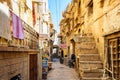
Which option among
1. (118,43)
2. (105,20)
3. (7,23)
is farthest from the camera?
(105,20)

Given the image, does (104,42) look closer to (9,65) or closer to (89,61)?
(89,61)

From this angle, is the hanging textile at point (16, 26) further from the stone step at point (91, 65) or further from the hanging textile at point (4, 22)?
the stone step at point (91, 65)

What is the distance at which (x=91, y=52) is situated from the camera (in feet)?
46.4

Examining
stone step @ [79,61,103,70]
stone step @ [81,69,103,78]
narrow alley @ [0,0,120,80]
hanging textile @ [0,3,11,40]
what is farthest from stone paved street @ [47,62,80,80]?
hanging textile @ [0,3,11,40]

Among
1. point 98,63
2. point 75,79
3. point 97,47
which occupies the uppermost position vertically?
point 97,47

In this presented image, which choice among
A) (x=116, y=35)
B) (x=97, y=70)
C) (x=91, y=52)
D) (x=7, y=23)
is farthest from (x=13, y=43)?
(x=91, y=52)

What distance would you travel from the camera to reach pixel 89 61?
1309 cm

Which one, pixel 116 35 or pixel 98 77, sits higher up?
pixel 116 35

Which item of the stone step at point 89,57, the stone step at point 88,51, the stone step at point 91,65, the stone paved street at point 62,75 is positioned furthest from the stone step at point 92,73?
the stone paved street at point 62,75

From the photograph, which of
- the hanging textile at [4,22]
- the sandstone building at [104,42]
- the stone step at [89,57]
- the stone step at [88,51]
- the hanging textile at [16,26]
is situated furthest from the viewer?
the stone step at [88,51]

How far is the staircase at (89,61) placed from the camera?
12.2 m

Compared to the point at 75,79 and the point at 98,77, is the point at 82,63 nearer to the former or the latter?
the point at 98,77

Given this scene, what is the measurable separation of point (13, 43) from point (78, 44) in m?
8.25

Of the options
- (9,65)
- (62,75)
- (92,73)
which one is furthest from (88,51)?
(9,65)
